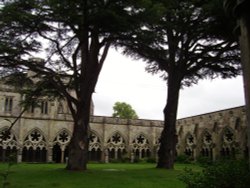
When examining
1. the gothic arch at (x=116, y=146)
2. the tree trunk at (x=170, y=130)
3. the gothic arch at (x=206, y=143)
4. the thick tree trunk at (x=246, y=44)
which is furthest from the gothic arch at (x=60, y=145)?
the thick tree trunk at (x=246, y=44)

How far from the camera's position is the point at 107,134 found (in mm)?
31531

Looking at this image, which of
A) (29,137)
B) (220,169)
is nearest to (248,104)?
(220,169)

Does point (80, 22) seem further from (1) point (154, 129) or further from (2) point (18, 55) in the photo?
(1) point (154, 129)

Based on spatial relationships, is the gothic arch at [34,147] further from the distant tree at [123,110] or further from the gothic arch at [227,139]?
the distant tree at [123,110]

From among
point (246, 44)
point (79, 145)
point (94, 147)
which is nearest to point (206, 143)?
point (94, 147)

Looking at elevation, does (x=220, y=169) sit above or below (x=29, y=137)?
below

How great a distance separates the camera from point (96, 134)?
102ft

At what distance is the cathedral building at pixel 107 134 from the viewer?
86.1 feet

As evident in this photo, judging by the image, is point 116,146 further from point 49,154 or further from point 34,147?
point 34,147

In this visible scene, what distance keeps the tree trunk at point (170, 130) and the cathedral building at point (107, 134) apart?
9096 mm

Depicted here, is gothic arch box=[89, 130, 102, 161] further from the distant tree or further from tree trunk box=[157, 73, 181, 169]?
the distant tree

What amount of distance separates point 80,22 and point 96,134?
793 inches

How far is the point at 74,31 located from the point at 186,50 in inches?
240

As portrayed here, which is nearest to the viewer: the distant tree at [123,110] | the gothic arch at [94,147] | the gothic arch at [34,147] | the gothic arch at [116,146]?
the gothic arch at [34,147]
